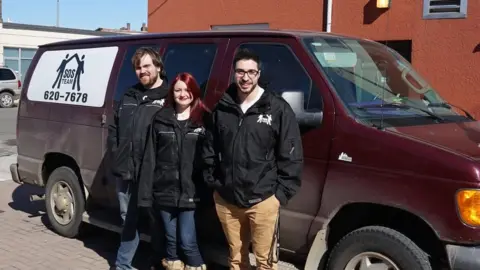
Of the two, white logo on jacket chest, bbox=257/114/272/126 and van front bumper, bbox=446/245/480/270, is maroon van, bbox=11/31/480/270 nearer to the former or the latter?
van front bumper, bbox=446/245/480/270

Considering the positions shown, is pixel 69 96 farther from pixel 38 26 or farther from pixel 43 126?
pixel 38 26

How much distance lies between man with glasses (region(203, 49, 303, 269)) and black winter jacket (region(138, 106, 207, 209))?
41 cm

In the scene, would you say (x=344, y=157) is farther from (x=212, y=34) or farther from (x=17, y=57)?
(x=17, y=57)

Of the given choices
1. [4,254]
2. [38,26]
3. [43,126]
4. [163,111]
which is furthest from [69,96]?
[38,26]

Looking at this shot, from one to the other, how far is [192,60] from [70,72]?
1802 millimetres

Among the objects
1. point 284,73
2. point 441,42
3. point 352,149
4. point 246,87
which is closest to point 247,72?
point 246,87

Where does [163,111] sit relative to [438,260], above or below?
above

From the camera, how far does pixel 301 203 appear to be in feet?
13.5

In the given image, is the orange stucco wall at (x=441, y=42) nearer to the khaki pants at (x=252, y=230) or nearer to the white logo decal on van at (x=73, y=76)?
the white logo decal on van at (x=73, y=76)

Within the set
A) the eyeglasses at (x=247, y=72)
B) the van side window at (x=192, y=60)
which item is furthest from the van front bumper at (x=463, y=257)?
the van side window at (x=192, y=60)

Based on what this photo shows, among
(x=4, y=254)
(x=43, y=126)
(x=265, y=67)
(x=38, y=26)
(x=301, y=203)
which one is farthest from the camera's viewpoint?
(x=38, y=26)

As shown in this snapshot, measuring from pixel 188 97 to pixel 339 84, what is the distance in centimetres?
109

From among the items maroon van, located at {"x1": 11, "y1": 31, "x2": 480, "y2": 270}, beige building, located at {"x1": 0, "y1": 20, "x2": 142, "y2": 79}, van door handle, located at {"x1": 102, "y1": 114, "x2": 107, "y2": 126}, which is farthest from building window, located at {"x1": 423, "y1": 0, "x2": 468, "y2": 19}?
beige building, located at {"x1": 0, "y1": 20, "x2": 142, "y2": 79}

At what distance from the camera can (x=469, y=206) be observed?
11.1 ft
